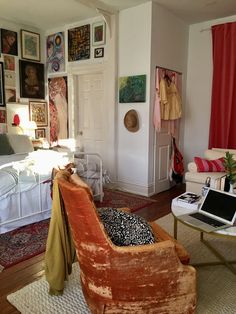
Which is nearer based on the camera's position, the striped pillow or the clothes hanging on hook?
the striped pillow

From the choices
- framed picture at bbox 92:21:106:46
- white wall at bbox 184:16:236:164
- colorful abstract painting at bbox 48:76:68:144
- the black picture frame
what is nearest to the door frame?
colorful abstract painting at bbox 48:76:68:144

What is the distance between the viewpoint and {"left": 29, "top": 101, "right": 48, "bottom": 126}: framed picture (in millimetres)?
5342

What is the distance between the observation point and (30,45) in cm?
518

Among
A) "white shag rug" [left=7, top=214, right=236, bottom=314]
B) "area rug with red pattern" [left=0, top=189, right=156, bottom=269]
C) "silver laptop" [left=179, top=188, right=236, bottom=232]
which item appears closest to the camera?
"white shag rug" [left=7, top=214, right=236, bottom=314]

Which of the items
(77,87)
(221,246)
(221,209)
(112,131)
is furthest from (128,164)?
(221,209)

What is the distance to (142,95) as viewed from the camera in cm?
420

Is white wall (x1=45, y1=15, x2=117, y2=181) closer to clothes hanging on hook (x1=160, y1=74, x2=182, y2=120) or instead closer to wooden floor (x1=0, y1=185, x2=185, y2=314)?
clothes hanging on hook (x1=160, y1=74, x2=182, y2=120)

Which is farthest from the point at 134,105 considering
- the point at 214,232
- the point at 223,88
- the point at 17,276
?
the point at 17,276

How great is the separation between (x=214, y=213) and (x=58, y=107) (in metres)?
4.11

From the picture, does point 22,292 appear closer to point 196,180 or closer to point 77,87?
point 196,180

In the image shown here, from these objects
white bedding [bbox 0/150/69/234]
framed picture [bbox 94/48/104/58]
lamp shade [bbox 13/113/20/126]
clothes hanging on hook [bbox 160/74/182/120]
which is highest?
framed picture [bbox 94/48/104/58]

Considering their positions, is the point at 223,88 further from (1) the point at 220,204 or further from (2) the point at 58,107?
(2) the point at 58,107

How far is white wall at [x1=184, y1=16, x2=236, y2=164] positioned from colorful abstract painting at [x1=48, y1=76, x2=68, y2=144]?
2.30m

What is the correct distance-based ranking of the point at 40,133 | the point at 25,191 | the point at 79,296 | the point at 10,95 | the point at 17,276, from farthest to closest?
the point at 40,133, the point at 10,95, the point at 25,191, the point at 17,276, the point at 79,296
